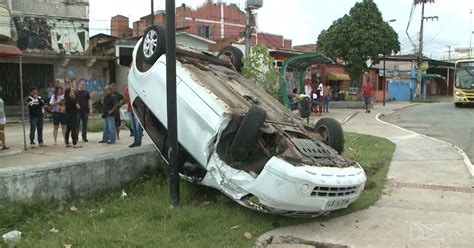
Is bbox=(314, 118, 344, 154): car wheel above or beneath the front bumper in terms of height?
above

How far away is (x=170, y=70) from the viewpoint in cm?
592

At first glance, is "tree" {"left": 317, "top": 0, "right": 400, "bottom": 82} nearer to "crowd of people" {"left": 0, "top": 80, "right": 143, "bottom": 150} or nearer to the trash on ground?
"crowd of people" {"left": 0, "top": 80, "right": 143, "bottom": 150}

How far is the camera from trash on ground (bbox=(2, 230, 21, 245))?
487 centimetres

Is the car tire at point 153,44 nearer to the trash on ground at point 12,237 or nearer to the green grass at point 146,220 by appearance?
the green grass at point 146,220

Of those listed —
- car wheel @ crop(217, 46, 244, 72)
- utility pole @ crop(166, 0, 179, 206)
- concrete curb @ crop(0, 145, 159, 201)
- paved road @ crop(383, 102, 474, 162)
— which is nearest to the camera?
concrete curb @ crop(0, 145, 159, 201)

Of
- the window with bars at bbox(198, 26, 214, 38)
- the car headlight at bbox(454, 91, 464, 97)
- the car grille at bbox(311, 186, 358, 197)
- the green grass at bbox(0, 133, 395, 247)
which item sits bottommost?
the green grass at bbox(0, 133, 395, 247)

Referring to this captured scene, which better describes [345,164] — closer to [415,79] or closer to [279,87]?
[279,87]

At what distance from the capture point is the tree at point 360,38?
91.4ft

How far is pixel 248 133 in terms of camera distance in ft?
17.8

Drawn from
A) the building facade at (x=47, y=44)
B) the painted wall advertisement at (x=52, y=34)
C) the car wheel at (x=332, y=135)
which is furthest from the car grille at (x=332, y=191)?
the painted wall advertisement at (x=52, y=34)

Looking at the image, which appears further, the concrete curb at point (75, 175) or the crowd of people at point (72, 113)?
the crowd of people at point (72, 113)

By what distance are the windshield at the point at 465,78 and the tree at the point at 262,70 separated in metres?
21.4

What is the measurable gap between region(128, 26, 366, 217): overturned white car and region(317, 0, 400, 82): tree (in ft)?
72.2

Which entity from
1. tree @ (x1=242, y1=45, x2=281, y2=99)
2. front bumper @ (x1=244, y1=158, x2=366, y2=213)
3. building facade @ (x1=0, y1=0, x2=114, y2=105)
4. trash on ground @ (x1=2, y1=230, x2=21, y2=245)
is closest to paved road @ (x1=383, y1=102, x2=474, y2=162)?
tree @ (x1=242, y1=45, x2=281, y2=99)
